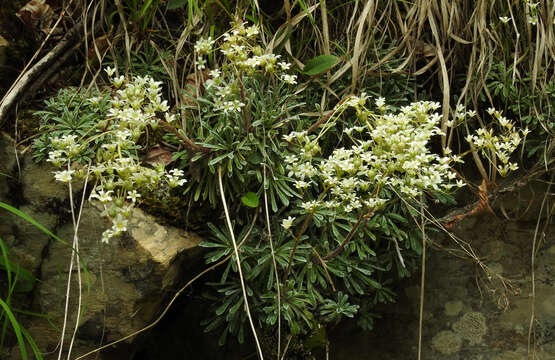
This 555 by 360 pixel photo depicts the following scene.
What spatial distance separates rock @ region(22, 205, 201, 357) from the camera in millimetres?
1894

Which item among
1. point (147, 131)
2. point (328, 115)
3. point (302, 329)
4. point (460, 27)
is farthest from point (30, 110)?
point (460, 27)

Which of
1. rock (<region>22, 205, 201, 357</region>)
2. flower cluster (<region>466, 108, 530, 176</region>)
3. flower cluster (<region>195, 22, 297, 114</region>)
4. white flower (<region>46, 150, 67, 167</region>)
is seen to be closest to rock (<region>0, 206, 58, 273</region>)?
rock (<region>22, 205, 201, 357</region>)

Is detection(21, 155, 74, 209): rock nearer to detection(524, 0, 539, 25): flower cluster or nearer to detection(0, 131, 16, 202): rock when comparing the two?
detection(0, 131, 16, 202): rock

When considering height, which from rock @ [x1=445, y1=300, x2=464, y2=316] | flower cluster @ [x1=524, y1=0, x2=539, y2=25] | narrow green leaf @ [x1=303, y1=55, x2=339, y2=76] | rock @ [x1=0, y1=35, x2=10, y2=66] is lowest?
rock @ [x1=445, y1=300, x2=464, y2=316]

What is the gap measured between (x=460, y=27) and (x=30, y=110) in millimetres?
1715

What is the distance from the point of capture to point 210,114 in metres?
1.98

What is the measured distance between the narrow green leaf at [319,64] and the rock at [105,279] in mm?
800

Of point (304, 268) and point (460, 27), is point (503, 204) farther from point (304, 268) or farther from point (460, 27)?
point (304, 268)

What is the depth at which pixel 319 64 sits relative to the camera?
2.11 metres

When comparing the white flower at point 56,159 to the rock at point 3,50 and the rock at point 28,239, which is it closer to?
the rock at point 28,239

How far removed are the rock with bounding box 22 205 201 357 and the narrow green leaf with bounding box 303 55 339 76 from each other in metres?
0.80

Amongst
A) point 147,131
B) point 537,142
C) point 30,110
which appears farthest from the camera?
point 537,142

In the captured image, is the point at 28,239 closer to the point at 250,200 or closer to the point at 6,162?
the point at 6,162

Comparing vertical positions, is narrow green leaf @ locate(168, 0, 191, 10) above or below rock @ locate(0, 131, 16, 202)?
above
